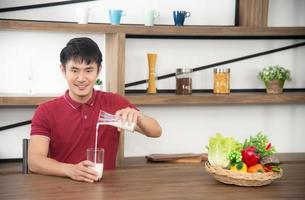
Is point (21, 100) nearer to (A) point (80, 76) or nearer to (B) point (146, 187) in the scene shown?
(A) point (80, 76)

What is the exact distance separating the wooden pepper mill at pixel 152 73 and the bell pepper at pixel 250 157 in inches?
65.6

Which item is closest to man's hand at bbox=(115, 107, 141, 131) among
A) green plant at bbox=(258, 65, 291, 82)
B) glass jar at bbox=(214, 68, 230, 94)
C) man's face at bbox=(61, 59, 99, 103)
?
man's face at bbox=(61, 59, 99, 103)

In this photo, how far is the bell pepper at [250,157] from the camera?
2.10 metres

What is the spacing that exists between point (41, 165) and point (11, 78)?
1.50 m

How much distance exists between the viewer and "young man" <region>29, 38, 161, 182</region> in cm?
251

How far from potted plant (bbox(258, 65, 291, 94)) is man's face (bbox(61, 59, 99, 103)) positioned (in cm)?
174

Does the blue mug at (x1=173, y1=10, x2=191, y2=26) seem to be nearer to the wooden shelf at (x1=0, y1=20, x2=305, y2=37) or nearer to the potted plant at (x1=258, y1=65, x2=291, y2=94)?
the wooden shelf at (x1=0, y1=20, x2=305, y2=37)

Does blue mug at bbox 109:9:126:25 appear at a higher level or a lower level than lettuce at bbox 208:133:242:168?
higher

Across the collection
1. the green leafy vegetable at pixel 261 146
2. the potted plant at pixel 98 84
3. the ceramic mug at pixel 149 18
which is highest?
the ceramic mug at pixel 149 18

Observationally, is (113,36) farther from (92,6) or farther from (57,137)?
(57,137)

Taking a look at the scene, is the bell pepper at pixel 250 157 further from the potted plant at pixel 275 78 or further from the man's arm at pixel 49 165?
the potted plant at pixel 275 78

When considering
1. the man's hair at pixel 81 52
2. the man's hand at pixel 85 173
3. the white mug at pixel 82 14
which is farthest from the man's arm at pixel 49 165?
the white mug at pixel 82 14

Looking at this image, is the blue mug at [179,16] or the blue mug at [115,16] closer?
the blue mug at [115,16]

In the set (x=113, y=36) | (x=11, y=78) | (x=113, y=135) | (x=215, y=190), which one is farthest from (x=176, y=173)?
(x=11, y=78)
